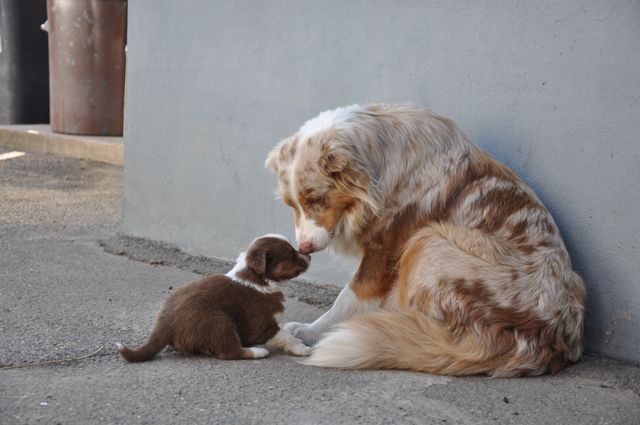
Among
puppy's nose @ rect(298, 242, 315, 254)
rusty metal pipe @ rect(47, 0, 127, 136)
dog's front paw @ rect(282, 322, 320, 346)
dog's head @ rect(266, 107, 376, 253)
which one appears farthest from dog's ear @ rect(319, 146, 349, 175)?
rusty metal pipe @ rect(47, 0, 127, 136)

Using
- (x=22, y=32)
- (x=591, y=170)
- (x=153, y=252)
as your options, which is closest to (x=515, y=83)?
(x=591, y=170)

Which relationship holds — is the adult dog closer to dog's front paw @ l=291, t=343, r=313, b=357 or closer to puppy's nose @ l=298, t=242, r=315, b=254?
puppy's nose @ l=298, t=242, r=315, b=254

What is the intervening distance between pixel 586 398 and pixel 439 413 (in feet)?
2.46

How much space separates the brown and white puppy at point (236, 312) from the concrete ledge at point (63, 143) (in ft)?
20.0

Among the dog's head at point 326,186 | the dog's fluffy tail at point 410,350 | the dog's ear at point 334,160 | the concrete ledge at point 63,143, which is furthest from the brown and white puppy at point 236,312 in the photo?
the concrete ledge at point 63,143

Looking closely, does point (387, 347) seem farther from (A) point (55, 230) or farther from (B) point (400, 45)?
(A) point (55, 230)

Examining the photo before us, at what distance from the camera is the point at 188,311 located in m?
3.58

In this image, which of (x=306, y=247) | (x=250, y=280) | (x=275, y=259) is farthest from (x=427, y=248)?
(x=250, y=280)

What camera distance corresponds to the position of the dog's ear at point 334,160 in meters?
3.85

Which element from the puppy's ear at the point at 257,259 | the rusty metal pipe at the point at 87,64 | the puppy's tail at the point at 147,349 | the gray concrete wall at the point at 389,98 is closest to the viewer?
the puppy's tail at the point at 147,349

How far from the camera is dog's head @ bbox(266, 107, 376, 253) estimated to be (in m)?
3.88

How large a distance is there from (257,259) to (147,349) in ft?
2.21

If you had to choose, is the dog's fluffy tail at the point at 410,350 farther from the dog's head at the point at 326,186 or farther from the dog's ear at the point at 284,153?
the dog's ear at the point at 284,153

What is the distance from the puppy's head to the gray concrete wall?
3.90 ft
